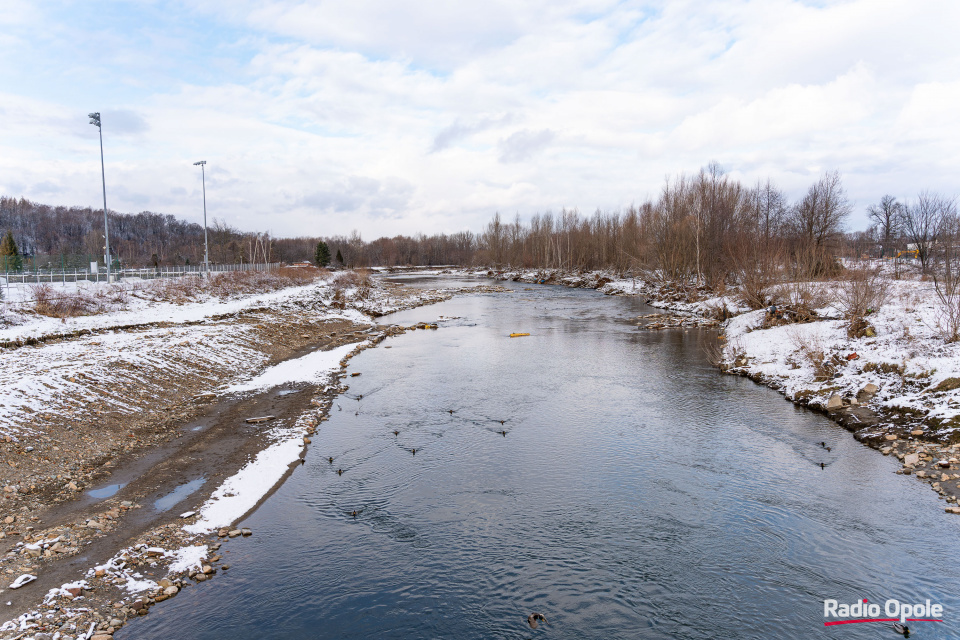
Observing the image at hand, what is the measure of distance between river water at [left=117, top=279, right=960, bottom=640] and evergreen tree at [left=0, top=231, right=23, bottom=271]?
40629mm

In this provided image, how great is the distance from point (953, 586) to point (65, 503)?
15.1 meters

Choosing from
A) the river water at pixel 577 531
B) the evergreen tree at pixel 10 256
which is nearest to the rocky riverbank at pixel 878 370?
the river water at pixel 577 531

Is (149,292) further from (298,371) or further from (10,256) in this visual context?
(10,256)

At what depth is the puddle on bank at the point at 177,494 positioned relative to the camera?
10.1 meters

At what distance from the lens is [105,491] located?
34.3 ft

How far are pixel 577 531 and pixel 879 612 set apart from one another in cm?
449

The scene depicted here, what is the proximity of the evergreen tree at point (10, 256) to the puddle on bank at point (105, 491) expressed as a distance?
38776mm

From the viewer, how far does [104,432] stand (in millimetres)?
13023

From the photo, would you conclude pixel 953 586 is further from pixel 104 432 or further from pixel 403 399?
pixel 104 432

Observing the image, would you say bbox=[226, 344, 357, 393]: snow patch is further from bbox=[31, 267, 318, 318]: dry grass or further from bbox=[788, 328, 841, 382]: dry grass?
bbox=[788, 328, 841, 382]: dry grass

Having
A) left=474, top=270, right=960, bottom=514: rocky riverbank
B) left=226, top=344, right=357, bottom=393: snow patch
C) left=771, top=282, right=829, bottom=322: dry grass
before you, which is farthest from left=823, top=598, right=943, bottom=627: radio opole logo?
left=771, top=282, right=829, bottom=322: dry grass

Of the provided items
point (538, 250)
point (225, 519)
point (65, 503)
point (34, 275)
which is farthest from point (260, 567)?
point (538, 250)

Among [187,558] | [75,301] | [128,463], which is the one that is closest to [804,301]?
[187,558]

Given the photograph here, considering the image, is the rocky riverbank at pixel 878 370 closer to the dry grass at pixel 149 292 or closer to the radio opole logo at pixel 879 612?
the radio opole logo at pixel 879 612
